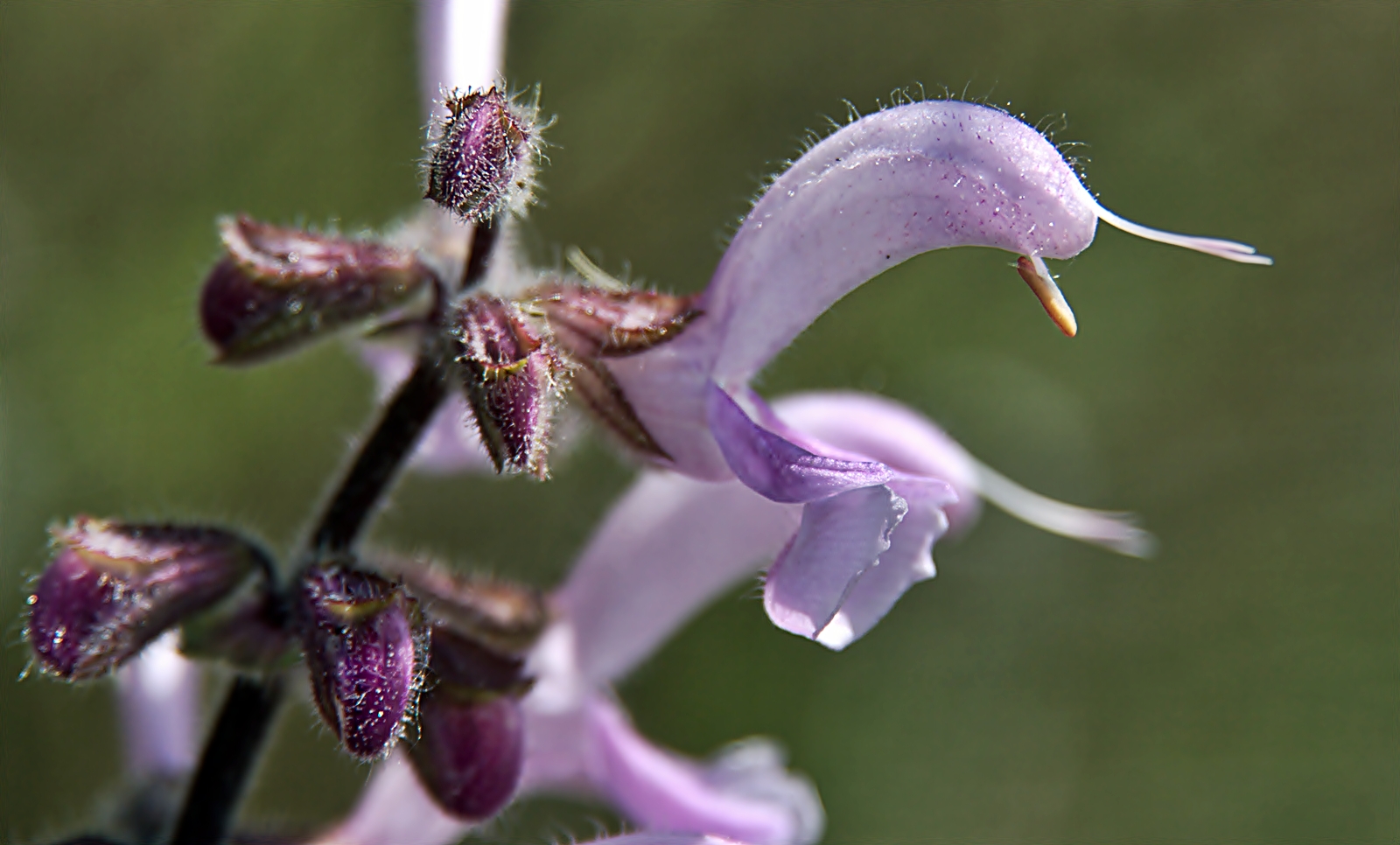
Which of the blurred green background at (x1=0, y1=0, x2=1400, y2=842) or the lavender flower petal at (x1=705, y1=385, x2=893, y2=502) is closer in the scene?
the lavender flower petal at (x1=705, y1=385, x2=893, y2=502)

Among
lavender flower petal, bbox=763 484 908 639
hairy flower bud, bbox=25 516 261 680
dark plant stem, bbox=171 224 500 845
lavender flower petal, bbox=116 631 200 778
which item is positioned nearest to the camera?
lavender flower petal, bbox=763 484 908 639

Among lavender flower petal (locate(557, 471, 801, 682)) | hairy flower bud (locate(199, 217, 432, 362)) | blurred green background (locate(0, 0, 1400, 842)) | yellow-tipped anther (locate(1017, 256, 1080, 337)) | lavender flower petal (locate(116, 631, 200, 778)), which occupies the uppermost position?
hairy flower bud (locate(199, 217, 432, 362))

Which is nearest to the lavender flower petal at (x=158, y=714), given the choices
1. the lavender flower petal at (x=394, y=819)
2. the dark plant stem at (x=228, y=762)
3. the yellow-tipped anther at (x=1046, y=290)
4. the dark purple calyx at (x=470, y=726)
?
the lavender flower petal at (x=394, y=819)

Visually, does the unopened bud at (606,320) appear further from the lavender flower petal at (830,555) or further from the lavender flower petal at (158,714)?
the lavender flower petal at (158,714)

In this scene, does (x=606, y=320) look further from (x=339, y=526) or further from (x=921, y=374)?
(x=921, y=374)

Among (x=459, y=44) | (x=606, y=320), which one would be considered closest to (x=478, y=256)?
(x=606, y=320)

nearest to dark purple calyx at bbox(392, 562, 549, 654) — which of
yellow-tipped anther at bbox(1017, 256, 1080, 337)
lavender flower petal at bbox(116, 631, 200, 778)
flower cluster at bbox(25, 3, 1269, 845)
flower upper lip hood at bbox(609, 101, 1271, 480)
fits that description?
flower cluster at bbox(25, 3, 1269, 845)

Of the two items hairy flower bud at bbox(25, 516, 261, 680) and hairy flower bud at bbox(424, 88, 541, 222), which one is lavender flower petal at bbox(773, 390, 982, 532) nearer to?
hairy flower bud at bbox(424, 88, 541, 222)

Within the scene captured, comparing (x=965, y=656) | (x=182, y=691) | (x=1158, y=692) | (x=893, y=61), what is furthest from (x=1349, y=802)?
(x=182, y=691)
